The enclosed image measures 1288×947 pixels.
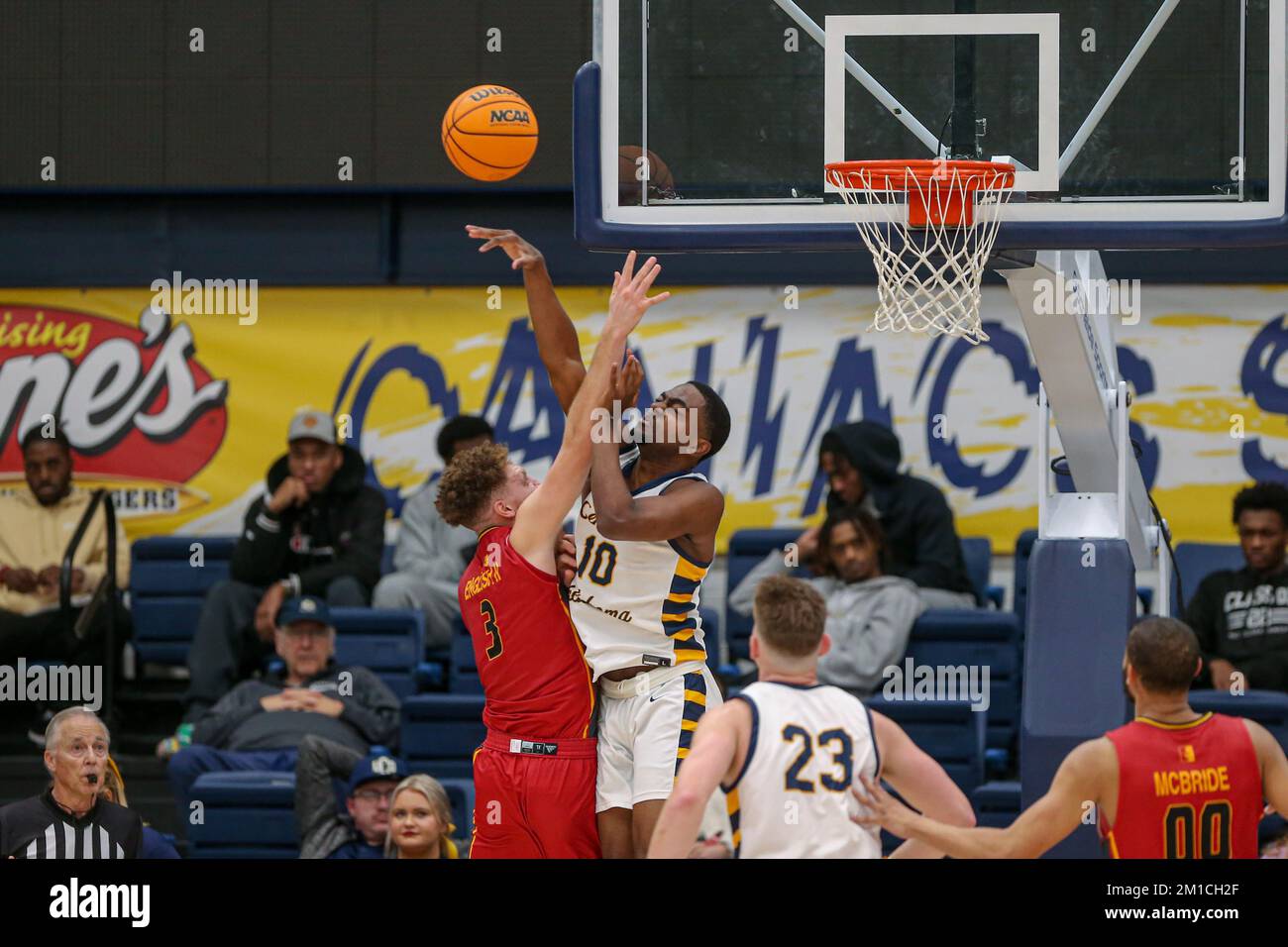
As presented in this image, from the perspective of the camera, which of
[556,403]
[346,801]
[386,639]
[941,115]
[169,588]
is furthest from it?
[556,403]

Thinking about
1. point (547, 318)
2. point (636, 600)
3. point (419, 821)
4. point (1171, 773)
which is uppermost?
point (547, 318)

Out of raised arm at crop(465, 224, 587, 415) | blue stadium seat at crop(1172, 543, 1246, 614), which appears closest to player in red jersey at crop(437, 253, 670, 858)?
raised arm at crop(465, 224, 587, 415)

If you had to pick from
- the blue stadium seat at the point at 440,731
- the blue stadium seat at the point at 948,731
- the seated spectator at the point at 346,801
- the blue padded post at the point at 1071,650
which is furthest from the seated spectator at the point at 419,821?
the blue padded post at the point at 1071,650

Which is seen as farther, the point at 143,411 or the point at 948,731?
the point at 143,411

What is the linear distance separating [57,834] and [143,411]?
3725 mm

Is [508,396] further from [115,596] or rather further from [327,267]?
[115,596]

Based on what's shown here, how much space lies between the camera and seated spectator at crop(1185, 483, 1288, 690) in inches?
343

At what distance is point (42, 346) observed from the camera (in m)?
9.97

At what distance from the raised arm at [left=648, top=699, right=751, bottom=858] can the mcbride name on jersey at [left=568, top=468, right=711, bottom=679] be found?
94cm

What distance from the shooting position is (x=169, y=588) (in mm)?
9547

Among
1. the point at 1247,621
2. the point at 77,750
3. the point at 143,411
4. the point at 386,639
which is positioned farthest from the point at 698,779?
the point at 143,411

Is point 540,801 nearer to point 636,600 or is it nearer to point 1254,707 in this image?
point 636,600

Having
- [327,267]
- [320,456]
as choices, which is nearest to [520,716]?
[320,456]

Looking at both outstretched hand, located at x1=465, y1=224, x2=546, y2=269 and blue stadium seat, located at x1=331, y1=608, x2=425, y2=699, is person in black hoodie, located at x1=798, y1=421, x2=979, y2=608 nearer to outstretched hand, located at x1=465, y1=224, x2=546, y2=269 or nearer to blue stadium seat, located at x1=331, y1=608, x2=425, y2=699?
blue stadium seat, located at x1=331, y1=608, x2=425, y2=699
